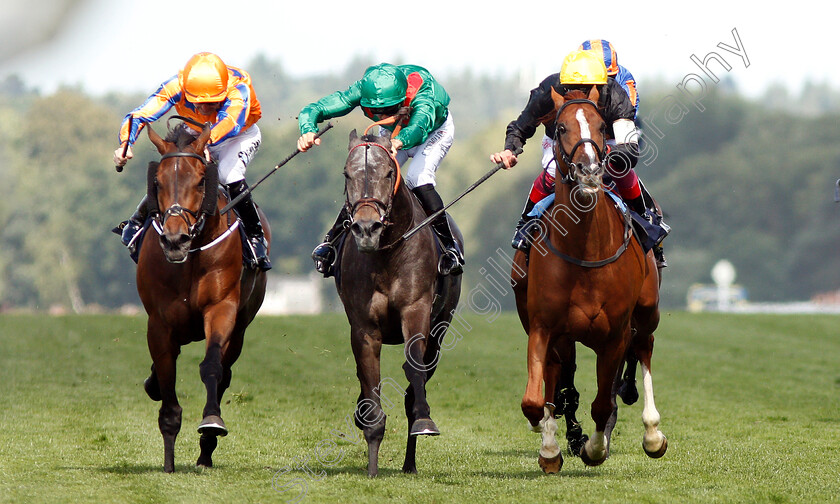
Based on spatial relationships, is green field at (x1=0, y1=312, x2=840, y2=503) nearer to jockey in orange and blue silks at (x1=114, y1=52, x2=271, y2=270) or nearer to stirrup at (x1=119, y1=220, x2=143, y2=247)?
stirrup at (x1=119, y1=220, x2=143, y2=247)

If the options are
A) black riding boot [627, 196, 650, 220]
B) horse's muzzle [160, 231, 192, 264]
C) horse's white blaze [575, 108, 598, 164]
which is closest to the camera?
horse's white blaze [575, 108, 598, 164]

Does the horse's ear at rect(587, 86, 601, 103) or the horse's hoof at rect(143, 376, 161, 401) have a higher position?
the horse's ear at rect(587, 86, 601, 103)

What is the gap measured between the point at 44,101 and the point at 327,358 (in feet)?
176

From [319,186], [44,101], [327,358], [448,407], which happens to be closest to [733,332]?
[327,358]

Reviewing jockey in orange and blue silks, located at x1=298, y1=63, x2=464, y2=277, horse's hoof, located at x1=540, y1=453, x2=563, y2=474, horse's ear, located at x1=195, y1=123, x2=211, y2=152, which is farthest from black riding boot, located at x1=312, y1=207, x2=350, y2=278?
horse's hoof, located at x1=540, y1=453, x2=563, y2=474

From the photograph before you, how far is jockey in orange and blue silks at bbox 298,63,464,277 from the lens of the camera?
344 inches

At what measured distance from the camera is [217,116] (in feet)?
30.2

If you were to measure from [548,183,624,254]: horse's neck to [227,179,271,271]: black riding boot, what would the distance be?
8.31 feet

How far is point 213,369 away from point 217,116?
209cm

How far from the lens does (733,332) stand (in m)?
24.0

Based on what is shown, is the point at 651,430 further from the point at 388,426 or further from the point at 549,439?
the point at 388,426

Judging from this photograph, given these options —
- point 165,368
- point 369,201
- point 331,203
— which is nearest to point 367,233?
point 369,201

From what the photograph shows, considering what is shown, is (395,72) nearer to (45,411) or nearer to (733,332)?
(45,411)

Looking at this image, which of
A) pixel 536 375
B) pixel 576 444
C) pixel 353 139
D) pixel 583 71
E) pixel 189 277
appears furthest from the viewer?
pixel 576 444
